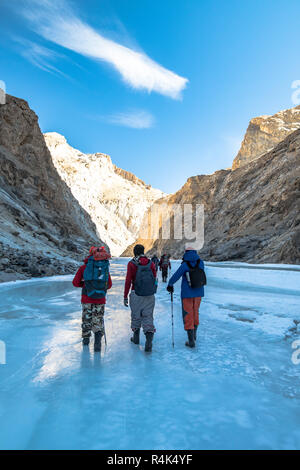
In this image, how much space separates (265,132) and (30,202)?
193ft

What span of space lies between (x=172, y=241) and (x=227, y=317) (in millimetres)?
52472

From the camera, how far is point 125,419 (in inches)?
103

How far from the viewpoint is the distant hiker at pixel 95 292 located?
4.60 metres

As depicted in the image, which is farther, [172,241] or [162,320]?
[172,241]

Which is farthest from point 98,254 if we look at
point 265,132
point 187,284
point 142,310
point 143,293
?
point 265,132

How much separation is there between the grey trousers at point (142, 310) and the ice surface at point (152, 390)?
0.45m

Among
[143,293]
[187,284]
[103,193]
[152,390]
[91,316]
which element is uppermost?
[103,193]

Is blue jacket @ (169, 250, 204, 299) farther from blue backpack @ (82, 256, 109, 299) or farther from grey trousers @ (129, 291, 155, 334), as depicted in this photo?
blue backpack @ (82, 256, 109, 299)

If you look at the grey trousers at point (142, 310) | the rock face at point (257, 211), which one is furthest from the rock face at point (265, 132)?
the grey trousers at point (142, 310)

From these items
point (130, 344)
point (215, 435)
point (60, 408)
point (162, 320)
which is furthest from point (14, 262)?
point (215, 435)

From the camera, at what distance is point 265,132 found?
6994cm

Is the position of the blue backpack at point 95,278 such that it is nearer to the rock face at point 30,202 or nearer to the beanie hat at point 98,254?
the beanie hat at point 98,254

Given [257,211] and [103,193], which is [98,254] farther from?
[103,193]
